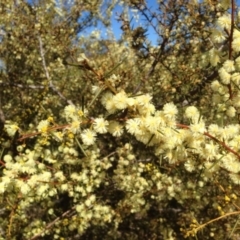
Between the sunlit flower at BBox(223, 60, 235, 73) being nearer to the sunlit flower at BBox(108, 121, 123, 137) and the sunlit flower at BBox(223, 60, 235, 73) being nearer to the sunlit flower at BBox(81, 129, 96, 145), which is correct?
the sunlit flower at BBox(108, 121, 123, 137)

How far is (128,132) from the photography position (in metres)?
1.61

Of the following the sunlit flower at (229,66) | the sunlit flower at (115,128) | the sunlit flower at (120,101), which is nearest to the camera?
the sunlit flower at (120,101)

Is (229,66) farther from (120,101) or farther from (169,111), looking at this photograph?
(120,101)

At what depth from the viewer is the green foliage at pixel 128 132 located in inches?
66.6

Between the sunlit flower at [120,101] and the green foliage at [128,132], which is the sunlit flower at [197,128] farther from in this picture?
the sunlit flower at [120,101]

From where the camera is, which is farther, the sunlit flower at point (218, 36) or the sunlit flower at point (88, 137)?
the sunlit flower at point (218, 36)

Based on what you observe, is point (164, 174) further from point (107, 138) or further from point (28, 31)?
point (28, 31)

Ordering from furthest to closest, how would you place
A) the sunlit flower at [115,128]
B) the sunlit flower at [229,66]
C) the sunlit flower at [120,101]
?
1. the sunlit flower at [229,66]
2. the sunlit flower at [115,128]
3. the sunlit flower at [120,101]

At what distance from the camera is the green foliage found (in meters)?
1.69

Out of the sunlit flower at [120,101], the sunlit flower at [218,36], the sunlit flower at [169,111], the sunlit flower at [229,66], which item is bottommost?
the sunlit flower at [169,111]

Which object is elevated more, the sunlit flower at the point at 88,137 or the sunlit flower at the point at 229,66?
the sunlit flower at the point at 229,66

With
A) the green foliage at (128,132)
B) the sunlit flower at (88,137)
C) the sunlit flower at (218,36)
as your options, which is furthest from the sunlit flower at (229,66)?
the sunlit flower at (88,137)

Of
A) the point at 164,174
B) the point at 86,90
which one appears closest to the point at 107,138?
the point at 86,90

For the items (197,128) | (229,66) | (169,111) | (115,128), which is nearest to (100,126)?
(115,128)
